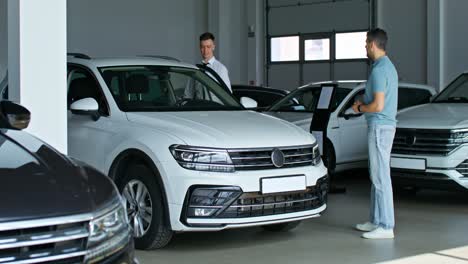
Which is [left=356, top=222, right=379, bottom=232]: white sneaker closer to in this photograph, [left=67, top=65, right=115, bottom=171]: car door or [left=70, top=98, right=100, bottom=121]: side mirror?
[left=67, top=65, right=115, bottom=171]: car door

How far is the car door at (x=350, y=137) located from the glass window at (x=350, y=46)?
7.81 metres

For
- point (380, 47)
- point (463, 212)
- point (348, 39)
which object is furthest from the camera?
point (348, 39)

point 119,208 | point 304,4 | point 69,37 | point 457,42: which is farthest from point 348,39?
point 119,208

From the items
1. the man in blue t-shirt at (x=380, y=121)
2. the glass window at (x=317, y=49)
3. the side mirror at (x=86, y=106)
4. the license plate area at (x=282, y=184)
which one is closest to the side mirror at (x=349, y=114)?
the man in blue t-shirt at (x=380, y=121)

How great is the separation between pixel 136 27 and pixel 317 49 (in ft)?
16.6

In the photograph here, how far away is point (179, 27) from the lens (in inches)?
785

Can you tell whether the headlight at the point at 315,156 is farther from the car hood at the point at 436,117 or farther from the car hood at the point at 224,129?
the car hood at the point at 436,117

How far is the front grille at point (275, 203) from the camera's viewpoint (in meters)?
5.29

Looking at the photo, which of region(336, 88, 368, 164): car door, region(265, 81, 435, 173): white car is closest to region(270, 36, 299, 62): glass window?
region(265, 81, 435, 173): white car

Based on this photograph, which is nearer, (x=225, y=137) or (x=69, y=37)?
(x=225, y=137)

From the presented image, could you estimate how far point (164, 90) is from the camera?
6.48 metres

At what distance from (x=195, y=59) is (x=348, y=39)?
4.84 meters

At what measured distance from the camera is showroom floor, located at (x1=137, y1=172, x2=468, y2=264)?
5.49 m

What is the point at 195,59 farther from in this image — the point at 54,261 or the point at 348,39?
the point at 54,261
